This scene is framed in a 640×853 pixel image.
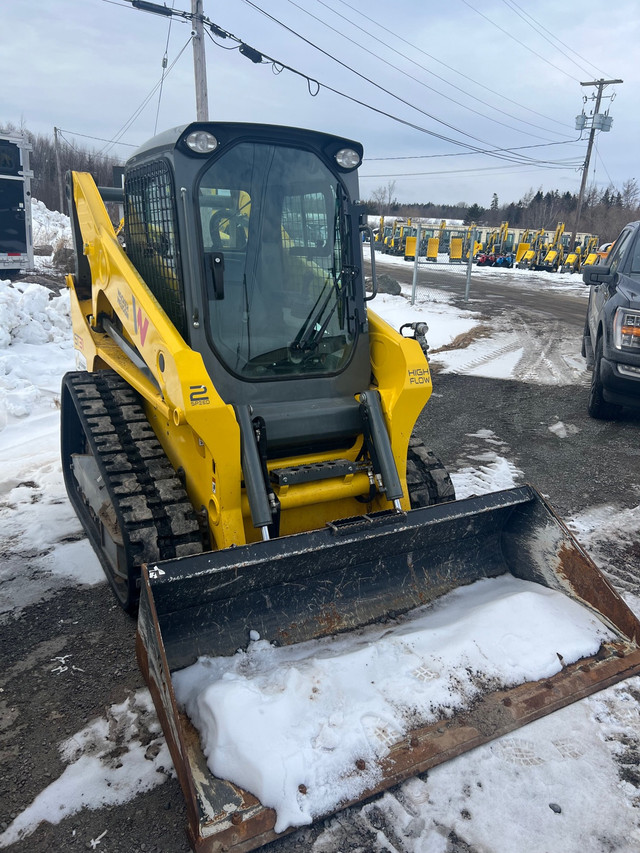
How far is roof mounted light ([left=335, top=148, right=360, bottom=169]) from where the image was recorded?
3643 millimetres

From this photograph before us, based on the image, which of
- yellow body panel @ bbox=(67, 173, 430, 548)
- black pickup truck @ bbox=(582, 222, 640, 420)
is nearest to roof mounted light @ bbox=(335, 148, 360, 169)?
yellow body panel @ bbox=(67, 173, 430, 548)

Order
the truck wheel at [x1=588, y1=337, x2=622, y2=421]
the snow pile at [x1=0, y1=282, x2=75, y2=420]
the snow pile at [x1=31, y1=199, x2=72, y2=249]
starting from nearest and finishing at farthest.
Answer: the snow pile at [x1=0, y1=282, x2=75, y2=420] → the truck wheel at [x1=588, y1=337, x2=622, y2=421] → the snow pile at [x1=31, y1=199, x2=72, y2=249]

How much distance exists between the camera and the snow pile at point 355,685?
234 centimetres

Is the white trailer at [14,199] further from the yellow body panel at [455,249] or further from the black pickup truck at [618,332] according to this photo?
the yellow body panel at [455,249]

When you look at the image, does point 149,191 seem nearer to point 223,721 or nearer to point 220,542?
point 220,542

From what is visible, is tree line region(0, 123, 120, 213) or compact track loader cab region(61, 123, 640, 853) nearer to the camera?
compact track loader cab region(61, 123, 640, 853)

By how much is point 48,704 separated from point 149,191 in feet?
9.32

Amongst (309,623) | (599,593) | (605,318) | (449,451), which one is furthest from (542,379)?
(309,623)

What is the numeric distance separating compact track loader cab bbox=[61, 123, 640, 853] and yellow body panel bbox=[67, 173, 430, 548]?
0.01m

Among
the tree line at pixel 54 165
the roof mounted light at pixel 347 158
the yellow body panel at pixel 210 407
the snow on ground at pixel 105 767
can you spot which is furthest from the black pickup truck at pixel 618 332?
the tree line at pixel 54 165

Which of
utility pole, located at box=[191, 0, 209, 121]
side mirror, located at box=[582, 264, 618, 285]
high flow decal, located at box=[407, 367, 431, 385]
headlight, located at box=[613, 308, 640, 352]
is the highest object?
utility pole, located at box=[191, 0, 209, 121]

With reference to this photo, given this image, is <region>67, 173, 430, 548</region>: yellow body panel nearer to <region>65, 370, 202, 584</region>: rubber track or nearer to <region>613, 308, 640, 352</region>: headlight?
<region>65, 370, 202, 584</region>: rubber track

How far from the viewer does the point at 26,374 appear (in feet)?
25.1

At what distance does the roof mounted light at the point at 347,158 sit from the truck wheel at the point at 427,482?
6.14 feet
